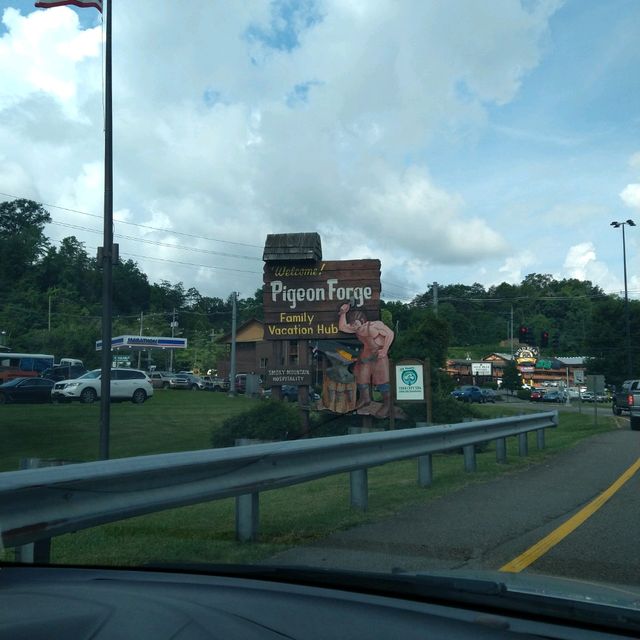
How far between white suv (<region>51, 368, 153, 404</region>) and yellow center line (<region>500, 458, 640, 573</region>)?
25595 mm

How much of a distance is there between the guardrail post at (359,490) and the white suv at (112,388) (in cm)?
2521

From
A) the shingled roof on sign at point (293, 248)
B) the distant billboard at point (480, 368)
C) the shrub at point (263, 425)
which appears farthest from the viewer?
the distant billboard at point (480, 368)

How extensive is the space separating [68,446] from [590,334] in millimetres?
60518

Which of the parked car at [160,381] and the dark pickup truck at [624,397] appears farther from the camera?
the parked car at [160,381]

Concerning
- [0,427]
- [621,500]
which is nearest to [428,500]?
[621,500]

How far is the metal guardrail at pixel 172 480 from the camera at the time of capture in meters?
4.37

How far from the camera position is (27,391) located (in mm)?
32812

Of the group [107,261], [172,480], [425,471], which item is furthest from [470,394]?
[172,480]

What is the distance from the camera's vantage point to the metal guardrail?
14.3 feet

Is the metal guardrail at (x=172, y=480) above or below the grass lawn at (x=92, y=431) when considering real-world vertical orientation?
above

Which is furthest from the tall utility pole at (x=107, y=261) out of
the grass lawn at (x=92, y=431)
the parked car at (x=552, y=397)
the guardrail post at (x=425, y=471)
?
the parked car at (x=552, y=397)

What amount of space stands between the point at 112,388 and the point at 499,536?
27.5 metres

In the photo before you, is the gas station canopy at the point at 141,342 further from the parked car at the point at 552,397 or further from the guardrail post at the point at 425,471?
the guardrail post at the point at 425,471

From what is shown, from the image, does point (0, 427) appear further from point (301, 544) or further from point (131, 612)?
point (131, 612)
